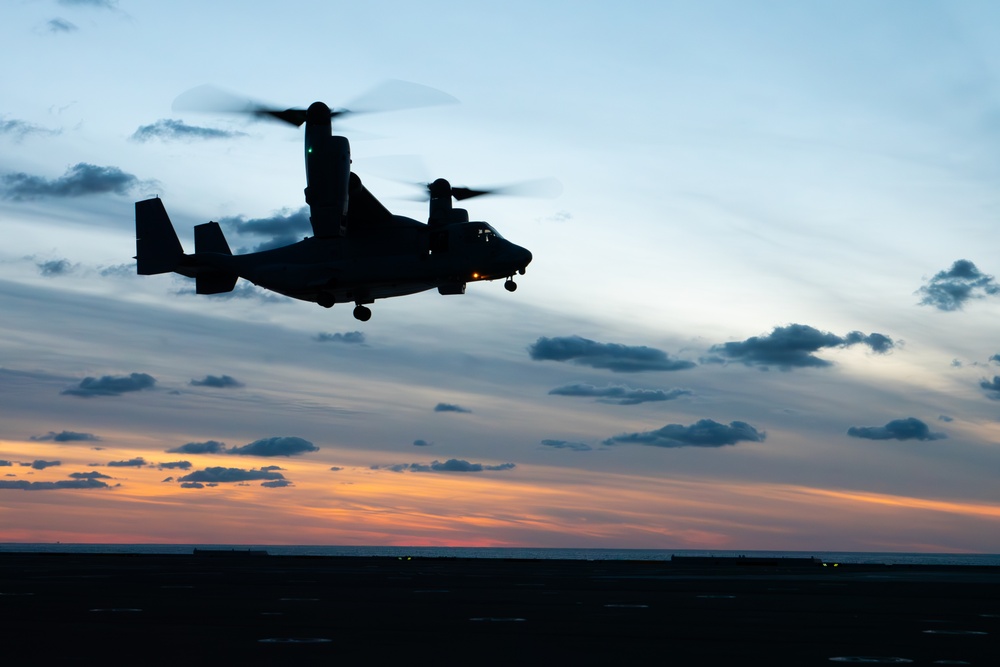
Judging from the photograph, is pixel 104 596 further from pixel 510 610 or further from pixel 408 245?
pixel 408 245

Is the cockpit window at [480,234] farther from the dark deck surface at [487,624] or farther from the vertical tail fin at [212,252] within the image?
the dark deck surface at [487,624]

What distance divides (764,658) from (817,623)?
8350 millimetres

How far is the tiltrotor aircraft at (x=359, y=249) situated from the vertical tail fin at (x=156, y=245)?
469 cm

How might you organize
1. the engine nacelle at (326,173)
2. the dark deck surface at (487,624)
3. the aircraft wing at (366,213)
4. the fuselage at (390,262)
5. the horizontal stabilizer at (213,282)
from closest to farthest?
the dark deck surface at (487,624), the engine nacelle at (326,173), the fuselage at (390,262), the aircraft wing at (366,213), the horizontal stabilizer at (213,282)

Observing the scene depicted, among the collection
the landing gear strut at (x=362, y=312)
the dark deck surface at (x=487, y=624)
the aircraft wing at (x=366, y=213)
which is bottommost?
the dark deck surface at (x=487, y=624)

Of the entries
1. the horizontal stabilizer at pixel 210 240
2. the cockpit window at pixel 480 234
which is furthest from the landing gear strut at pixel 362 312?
the horizontal stabilizer at pixel 210 240

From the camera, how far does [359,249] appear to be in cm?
5519

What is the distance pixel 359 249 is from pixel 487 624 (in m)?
32.7

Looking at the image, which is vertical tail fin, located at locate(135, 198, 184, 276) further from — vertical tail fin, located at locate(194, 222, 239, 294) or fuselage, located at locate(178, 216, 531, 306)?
fuselage, located at locate(178, 216, 531, 306)

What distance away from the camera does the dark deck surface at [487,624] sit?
1878cm

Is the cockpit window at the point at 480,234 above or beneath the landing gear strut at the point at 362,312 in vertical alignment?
above

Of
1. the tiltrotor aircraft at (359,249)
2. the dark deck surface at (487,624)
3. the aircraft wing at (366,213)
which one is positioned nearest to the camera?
the dark deck surface at (487,624)

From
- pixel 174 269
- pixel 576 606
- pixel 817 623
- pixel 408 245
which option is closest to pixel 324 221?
pixel 408 245

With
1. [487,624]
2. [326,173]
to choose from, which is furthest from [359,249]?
[487,624]
